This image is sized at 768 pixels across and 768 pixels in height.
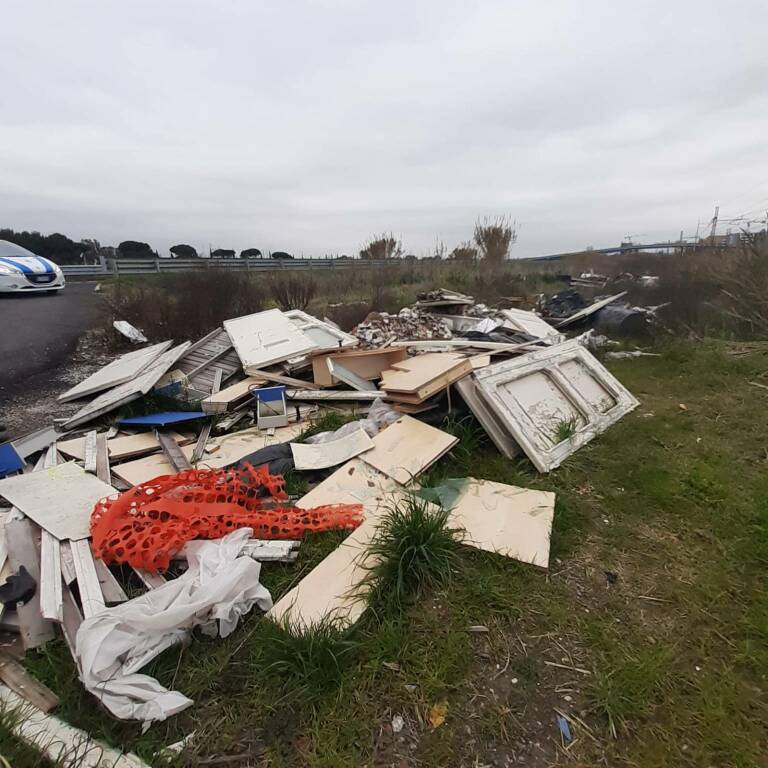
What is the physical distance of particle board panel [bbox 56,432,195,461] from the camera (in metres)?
3.35

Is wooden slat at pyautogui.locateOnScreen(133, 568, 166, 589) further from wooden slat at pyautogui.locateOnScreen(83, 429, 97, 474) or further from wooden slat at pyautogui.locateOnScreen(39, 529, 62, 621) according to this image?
wooden slat at pyautogui.locateOnScreen(83, 429, 97, 474)

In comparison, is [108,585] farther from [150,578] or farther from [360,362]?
[360,362]

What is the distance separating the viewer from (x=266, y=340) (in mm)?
5285

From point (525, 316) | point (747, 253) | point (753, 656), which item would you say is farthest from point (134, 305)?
point (747, 253)

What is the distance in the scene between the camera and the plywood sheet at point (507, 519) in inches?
90.4

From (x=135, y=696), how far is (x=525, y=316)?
25.9ft

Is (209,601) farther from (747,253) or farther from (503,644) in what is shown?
(747,253)

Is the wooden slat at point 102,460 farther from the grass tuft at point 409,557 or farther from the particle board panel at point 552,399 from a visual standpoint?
the particle board panel at point 552,399

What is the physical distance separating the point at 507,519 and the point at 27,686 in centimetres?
232

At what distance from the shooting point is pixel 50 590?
1.89 m

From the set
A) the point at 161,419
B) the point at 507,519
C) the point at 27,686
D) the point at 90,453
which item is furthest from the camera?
the point at 161,419

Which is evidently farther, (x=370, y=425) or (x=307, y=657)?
(x=370, y=425)

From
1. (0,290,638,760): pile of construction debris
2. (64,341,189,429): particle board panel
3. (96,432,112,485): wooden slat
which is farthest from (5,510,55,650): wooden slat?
(64,341,189,429): particle board panel

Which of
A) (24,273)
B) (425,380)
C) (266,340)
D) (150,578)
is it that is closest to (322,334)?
(266,340)
